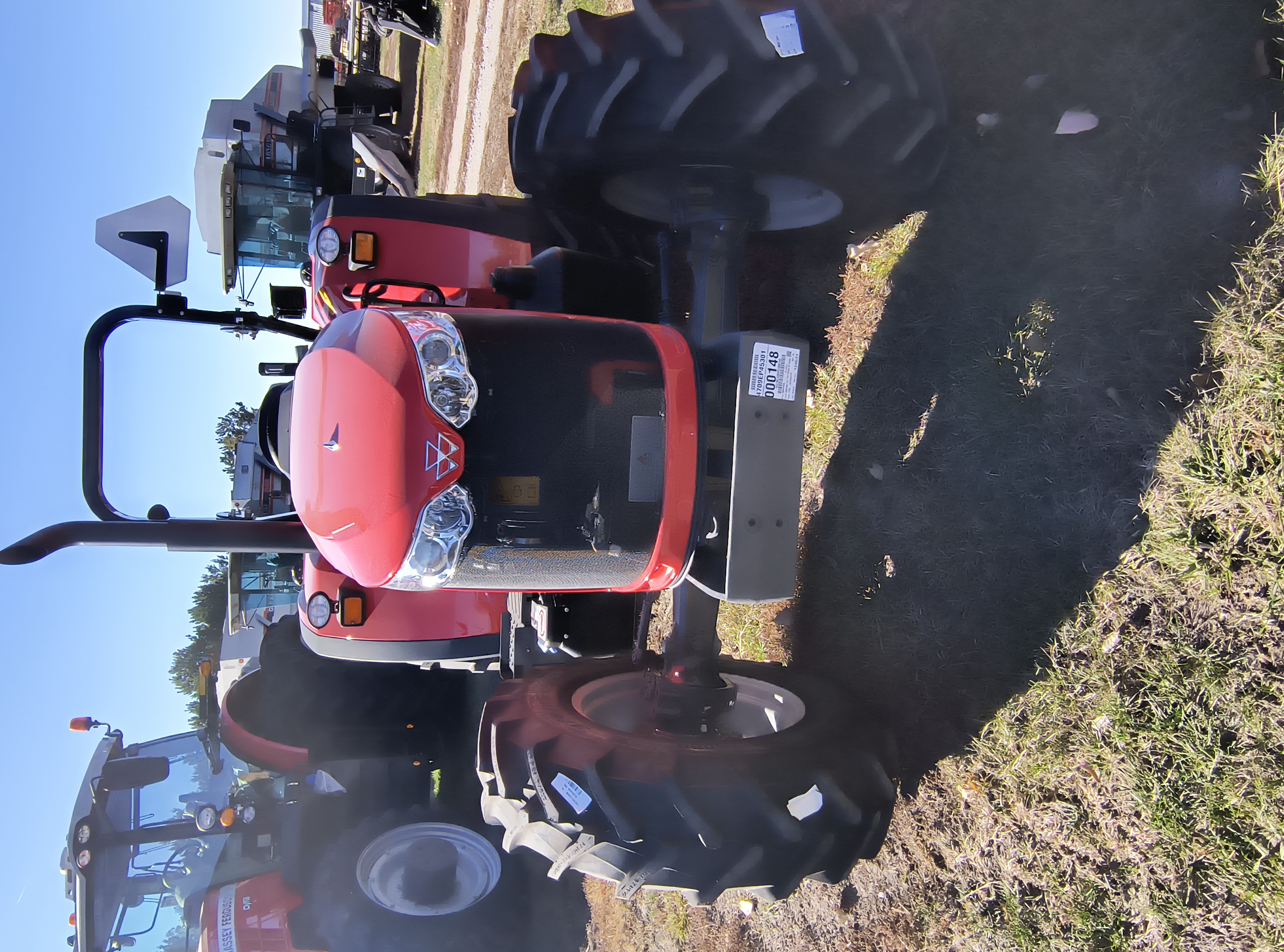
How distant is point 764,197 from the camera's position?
10.1 ft

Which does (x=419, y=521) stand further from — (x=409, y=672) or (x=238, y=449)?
(x=238, y=449)

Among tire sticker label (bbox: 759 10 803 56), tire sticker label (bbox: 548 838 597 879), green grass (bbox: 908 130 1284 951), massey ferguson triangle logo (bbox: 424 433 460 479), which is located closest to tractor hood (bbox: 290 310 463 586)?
massey ferguson triangle logo (bbox: 424 433 460 479)

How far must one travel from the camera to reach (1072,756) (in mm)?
2566

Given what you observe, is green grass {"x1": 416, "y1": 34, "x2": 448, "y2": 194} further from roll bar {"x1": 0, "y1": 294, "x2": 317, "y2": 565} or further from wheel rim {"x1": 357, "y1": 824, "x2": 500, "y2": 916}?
roll bar {"x1": 0, "y1": 294, "x2": 317, "y2": 565}

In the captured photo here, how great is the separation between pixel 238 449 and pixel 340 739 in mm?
3080

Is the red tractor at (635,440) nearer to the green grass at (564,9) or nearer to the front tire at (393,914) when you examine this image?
the green grass at (564,9)

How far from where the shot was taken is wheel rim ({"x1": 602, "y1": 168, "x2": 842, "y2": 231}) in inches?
119

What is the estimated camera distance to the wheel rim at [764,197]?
3.02 m

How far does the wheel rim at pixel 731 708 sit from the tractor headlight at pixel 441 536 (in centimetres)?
131

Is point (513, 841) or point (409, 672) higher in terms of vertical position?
point (513, 841)

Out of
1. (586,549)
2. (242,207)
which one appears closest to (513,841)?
(586,549)

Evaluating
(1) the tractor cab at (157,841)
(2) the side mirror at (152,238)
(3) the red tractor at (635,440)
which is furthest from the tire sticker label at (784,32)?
(1) the tractor cab at (157,841)

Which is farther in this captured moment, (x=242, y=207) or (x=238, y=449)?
(x=242, y=207)

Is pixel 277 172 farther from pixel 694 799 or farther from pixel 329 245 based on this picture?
pixel 694 799
